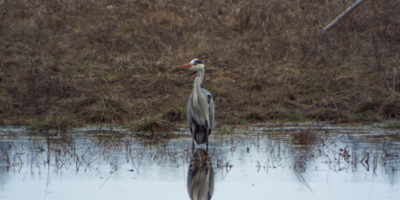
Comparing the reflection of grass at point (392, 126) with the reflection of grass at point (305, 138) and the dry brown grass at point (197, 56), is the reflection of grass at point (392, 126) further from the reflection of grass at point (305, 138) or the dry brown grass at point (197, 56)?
the reflection of grass at point (305, 138)

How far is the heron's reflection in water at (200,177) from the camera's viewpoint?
20.2ft

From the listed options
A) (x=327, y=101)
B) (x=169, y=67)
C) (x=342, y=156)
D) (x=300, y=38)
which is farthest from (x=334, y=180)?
(x=300, y=38)

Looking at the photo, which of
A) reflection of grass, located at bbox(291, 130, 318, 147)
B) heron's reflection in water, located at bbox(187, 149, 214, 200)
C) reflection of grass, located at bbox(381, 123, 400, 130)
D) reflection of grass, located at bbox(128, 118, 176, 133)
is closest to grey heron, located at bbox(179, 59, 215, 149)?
heron's reflection in water, located at bbox(187, 149, 214, 200)

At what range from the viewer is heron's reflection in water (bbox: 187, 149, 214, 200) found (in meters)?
6.15

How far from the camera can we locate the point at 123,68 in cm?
1405

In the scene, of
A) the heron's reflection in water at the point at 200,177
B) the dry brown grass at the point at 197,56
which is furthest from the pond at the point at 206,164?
the dry brown grass at the point at 197,56

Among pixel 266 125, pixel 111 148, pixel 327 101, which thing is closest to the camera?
pixel 111 148

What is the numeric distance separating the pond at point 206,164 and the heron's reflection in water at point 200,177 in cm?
1

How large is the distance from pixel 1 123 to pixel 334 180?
20.8 feet

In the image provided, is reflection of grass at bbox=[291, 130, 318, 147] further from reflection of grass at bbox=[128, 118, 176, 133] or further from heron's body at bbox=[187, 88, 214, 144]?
reflection of grass at bbox=[128, 118, 176, 133]

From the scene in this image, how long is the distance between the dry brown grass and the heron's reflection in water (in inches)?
123

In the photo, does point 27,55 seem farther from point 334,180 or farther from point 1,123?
point 334,180

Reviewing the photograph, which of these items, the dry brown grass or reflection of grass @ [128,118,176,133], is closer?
reflection of grass @ [128,118,176,133]

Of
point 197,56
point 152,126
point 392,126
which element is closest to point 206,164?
point 152,126
